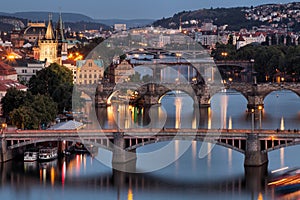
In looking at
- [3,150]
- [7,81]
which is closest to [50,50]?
[7,81]

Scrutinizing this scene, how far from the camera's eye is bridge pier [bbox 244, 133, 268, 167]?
107 feet

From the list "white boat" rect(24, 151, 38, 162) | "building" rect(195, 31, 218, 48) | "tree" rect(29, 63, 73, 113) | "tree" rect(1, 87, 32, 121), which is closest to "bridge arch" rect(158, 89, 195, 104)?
"tree" rect(29, 63, 73, 113)

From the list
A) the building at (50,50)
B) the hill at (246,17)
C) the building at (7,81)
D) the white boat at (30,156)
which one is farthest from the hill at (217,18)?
the white boat at (30,156)

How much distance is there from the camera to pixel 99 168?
3328 cm

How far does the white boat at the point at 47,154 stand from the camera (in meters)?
34.5

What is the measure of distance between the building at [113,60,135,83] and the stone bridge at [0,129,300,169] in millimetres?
24297

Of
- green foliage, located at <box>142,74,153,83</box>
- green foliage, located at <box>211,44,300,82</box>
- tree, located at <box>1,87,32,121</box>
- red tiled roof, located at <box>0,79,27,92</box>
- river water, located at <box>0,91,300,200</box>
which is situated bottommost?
river water, located at <box>0,91,300,200</box>

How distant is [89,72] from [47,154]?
25448 millimetres

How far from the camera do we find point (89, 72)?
196 feet

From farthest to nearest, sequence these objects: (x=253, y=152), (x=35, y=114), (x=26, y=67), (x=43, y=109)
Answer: (x=26, y=67) < (x=43, y=109) < (x=35, y=114) < (x=253, y=152)

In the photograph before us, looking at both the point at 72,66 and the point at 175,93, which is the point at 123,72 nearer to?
the point at 72,66

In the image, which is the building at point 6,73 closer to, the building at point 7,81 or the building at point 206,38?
the building at point 7,81

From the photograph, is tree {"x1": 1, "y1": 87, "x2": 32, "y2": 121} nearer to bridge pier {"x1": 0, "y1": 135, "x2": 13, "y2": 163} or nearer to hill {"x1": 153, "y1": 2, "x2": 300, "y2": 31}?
bridge pier {"x1": 0, "y1": 135, "x2": 13, "y2": 163}

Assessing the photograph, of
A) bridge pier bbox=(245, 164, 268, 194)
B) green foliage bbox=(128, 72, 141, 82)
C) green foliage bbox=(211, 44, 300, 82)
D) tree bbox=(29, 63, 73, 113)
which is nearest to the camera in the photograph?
bridge pier bbox=(245, 164, 268, 194)
